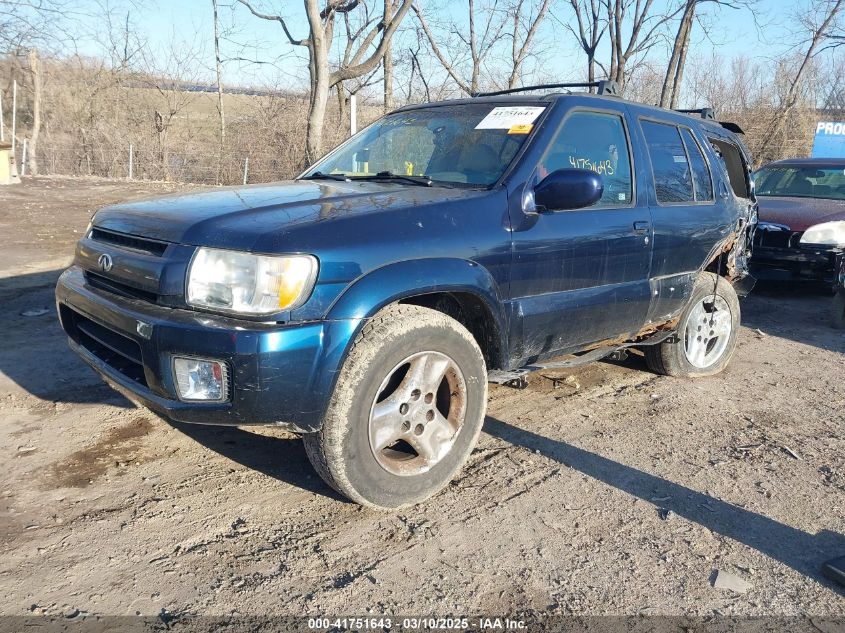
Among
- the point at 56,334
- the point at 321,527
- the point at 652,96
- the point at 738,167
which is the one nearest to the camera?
the point at 321,527

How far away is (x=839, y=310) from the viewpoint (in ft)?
21.7

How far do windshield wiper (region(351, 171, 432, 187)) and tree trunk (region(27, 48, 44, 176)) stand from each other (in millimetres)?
19439

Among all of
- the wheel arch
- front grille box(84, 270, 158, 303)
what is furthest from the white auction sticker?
front grille box(84, 270, 158, 303)

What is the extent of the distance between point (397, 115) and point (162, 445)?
248 centimetres

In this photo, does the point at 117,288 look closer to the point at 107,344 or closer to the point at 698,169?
the point at 107,344

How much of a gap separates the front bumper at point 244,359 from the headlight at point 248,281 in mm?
68

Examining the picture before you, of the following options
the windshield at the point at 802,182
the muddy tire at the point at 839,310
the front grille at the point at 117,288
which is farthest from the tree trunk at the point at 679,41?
the front grille at the point at 117,288

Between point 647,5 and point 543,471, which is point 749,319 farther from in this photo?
point 647,5

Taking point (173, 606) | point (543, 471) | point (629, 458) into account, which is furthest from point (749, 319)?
point (173, 606)

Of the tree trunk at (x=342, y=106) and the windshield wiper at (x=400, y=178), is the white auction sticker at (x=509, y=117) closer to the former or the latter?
the windshield wiper at (x=400, y=178)

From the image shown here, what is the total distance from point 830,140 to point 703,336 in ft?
64.4

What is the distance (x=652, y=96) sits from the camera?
26.3m

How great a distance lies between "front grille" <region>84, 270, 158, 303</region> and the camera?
2725 millimetres

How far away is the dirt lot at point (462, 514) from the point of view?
2385mm
